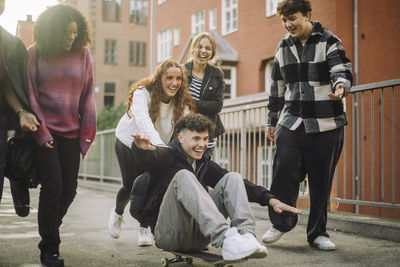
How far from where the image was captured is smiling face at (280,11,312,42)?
4531 millimetres

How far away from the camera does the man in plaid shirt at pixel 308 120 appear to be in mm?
4551

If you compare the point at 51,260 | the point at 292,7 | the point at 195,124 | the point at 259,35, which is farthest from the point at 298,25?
the point at 259,35

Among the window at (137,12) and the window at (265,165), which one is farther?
the window at (137,12)

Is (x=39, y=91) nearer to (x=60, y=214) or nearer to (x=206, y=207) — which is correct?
(x=60, y=214)

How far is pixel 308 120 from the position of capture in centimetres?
459

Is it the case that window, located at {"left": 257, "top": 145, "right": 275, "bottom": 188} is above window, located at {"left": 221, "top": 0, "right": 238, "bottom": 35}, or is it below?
below

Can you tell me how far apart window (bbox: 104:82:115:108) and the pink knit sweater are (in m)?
40.1

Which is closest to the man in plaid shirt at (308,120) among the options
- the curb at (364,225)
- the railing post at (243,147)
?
the curb at (364,225)

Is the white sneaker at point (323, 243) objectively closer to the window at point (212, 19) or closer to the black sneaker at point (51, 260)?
the black sneaker at point (51, 260)

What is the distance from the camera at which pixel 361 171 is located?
20.1ft

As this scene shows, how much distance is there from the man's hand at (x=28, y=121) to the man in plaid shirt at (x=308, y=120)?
2048mm

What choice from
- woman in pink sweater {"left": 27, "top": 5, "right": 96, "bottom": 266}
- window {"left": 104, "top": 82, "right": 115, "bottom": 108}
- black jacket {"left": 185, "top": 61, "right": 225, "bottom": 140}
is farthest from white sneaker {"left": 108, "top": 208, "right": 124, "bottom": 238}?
window {"left": 104, "top": 82, "right": 115, "bottom": 108}

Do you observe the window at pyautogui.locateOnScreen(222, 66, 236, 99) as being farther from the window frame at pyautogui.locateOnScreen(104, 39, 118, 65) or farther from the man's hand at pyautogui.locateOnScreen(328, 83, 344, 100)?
the window frame at pyautogui.locateOnScreen(104, 39, 118, 65)

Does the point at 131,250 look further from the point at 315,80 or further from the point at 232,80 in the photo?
the point at 232,80
